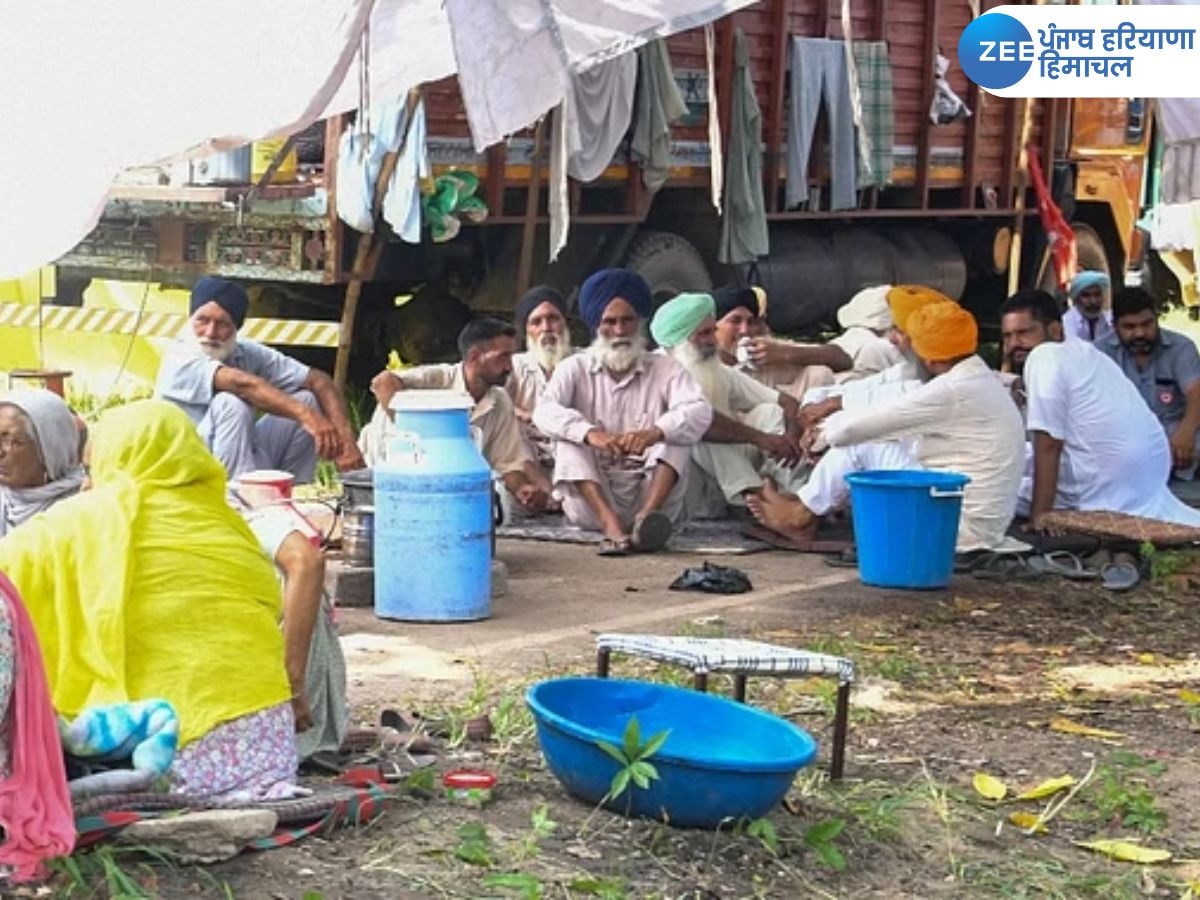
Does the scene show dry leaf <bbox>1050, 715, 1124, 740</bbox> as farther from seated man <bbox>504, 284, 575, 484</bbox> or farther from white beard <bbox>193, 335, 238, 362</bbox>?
white beard <bbox>193, 335, 238, 362</bbox>

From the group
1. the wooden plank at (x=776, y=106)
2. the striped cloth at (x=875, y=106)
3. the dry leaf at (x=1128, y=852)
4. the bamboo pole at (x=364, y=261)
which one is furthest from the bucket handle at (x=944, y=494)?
the striped cloth at (x=875, y=106)

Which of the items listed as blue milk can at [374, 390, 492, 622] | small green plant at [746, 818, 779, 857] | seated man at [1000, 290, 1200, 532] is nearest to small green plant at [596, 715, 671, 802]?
small green plant at [746, 818, 779, 857]

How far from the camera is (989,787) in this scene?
5.80 meters

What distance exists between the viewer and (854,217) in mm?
15656

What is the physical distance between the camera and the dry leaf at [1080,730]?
651cm

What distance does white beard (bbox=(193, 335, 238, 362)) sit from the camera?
8.89 metres

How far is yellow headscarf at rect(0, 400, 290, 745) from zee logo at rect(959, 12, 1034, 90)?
780 centimetres

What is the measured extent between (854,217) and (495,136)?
8964mm

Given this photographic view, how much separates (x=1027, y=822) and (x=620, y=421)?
4200 millimetres

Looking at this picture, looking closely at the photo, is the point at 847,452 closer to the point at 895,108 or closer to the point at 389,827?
the point at 389,827

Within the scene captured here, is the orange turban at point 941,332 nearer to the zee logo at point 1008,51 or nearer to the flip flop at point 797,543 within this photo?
the flip flop at point 797,543

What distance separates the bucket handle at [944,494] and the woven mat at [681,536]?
123 cm

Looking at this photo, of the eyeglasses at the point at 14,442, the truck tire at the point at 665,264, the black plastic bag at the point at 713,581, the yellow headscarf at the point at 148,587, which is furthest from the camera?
the truck tire at the point at 665,264

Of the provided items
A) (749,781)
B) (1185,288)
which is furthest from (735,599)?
(1185,288)
